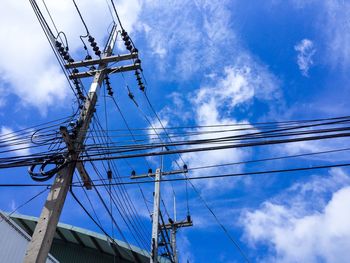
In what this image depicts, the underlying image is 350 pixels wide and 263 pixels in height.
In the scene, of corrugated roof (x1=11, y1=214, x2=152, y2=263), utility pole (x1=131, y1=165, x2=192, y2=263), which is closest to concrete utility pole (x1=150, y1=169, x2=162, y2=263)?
utility pole (x1=131, y1=165, x2=192, y2=263)

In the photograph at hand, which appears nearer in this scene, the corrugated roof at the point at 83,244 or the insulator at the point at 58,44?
the insulator at the point at 58,44

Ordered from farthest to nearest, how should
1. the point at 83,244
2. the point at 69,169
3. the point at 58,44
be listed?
1. the point at 83,244
2. the point at 58,44
3. the point at 69,169

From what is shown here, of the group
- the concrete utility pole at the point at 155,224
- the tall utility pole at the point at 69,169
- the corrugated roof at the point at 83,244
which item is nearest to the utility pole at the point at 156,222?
the concrete utility pole at the point at 155,224

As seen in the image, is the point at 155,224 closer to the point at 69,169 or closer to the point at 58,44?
the point at 69,169

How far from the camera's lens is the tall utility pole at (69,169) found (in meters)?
6.53

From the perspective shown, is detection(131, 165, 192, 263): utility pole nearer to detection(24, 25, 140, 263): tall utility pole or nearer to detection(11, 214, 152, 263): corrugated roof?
detection(24, 25, 140, 263): tall utility pole

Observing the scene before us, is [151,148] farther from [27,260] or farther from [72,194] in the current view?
[27,260]

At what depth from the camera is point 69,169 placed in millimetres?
7910

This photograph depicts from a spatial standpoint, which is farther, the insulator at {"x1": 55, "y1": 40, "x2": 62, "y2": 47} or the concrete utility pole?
the concrete utility pole

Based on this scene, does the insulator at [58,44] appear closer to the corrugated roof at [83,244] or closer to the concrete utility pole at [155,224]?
the concrete utility pole at [155,224]

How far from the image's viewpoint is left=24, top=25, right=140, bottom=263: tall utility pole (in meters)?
6.53

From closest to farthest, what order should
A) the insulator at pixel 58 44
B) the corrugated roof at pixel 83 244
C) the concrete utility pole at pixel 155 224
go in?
the insulator at pixel 58 44 → the concrete utility pole at pixel 155 224 → the corrugated roof at pixel 83 244

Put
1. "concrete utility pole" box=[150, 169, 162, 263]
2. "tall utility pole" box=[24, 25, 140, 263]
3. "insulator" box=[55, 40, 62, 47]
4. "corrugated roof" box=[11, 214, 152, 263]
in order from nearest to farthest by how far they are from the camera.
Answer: "tall utility pole" box=[24, 25, 140, 263] < "insulator" box=[55, 40, 62, 47] < "concrete utility pole" box=[150, 169, 162, 263] < "corrugated roof" box=[11, 214, 152, 263]

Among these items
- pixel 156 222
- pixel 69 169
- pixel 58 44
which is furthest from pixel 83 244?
pixel 69 169
